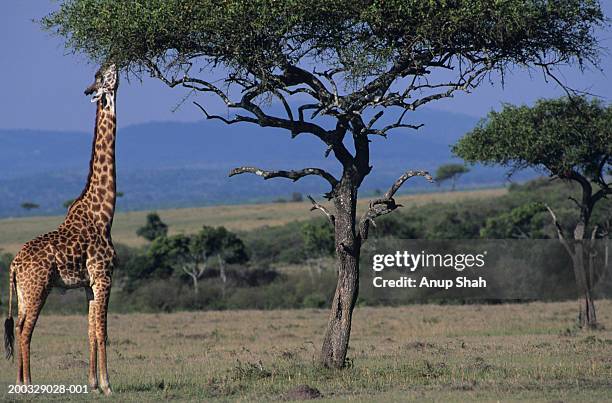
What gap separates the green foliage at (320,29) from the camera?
63.7 feet

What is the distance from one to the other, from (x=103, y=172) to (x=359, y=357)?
Result: 26.1ft

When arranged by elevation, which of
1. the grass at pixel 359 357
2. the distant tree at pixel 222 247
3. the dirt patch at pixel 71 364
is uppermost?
the distant tree at pixel 222 247

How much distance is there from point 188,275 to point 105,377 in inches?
1554

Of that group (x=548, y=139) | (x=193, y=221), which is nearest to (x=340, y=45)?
(x=548, y=139)

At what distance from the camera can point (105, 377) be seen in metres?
17.5

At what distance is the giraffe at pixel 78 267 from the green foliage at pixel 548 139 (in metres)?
17.1

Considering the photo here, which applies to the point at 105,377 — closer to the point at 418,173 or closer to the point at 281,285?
the point at 418,173

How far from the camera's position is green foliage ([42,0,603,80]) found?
1941cm

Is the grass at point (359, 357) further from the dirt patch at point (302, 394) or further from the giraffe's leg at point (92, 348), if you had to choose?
the giraffe's leg at point (92, 348)

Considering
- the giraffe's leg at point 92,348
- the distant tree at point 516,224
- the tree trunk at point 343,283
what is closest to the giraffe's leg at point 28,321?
the giraffe's leg at point 92,348

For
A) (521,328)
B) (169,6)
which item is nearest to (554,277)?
(521,328)

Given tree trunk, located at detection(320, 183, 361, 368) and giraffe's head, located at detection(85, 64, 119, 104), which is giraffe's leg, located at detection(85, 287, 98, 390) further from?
tree trunk, located at detection(320, 183, 361, 368)

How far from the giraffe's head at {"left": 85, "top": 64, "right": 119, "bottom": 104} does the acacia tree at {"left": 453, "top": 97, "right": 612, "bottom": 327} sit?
1638 centimetres

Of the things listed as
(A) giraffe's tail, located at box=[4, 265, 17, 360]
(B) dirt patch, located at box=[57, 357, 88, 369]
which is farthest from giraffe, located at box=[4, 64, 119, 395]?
(B) dirt patch, located at box=[57, 357, 88, 369]
